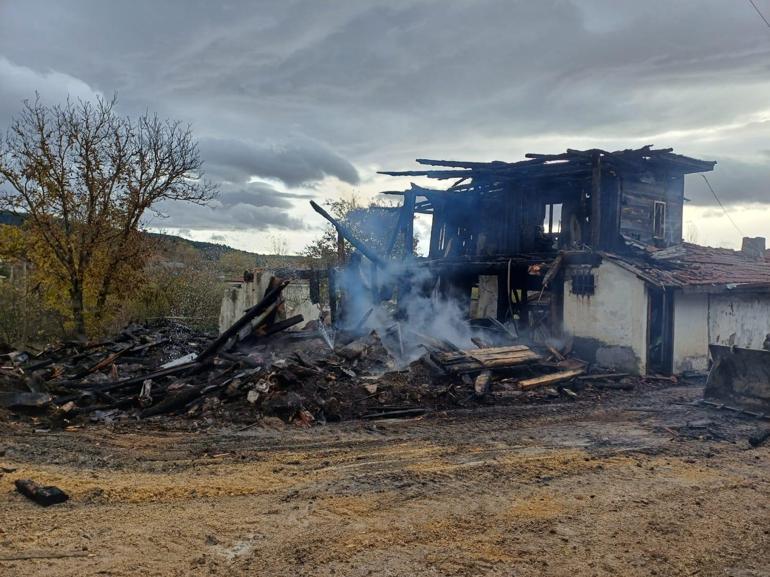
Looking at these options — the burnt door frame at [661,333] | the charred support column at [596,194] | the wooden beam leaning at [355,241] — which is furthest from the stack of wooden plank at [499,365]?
the wooden beam leaning at [355,241]

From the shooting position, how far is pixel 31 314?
19297 millimetres

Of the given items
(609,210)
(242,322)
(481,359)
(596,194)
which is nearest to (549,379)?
(481,359)

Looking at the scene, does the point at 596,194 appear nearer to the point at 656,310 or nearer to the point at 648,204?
the point at 656,310

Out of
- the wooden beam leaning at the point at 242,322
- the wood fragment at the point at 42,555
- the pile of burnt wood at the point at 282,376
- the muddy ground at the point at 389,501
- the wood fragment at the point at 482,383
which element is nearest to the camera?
the wood fragment at the point at 42,555

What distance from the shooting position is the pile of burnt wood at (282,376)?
34.0 ft

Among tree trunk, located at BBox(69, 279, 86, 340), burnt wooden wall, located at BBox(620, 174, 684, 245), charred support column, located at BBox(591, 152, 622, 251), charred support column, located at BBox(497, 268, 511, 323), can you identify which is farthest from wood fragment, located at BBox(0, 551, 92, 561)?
burnt wooden wall, located at BBox(620, 174, 684, 245)

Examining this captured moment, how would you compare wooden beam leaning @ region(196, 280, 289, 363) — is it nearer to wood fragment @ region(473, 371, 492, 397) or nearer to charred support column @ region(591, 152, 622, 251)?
wood fragment @ region(473, 371, 492, 397)

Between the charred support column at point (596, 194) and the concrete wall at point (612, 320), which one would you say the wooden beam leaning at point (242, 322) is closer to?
the concrete wall at point (612, 320)

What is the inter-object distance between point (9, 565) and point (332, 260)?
32.1m

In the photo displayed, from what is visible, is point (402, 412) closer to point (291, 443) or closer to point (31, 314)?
point (291, 443)

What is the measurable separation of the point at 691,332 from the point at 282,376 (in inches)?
484

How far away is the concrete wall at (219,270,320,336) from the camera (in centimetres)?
1886

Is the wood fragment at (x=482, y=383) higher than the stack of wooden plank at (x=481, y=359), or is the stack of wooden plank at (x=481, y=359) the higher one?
the stack of wooden plank at (x=481, y=359)

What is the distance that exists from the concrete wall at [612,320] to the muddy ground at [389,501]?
6017 millimetres
